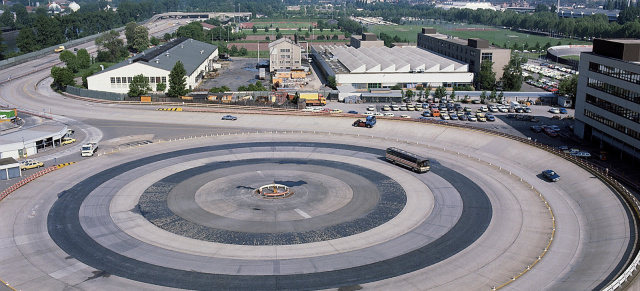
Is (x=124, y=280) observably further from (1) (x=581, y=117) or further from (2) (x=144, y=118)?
(1) (x=581, y=117)

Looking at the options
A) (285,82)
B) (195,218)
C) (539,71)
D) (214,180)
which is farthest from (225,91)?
(539,71)

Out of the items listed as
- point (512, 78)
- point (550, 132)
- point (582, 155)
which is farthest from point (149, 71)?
point (582, 155)

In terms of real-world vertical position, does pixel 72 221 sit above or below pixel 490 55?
below

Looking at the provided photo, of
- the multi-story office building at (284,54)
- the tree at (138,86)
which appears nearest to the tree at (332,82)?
the multi-story office building at (284,54)

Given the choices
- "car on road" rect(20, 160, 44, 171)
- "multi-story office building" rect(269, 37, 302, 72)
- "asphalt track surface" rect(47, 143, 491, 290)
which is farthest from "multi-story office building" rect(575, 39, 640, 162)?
"multi-story office building" rect(269, 37, 302, 72)

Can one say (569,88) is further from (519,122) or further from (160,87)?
(160,87)

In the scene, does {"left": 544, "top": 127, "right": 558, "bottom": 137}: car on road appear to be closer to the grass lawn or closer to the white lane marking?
the white lane marking
